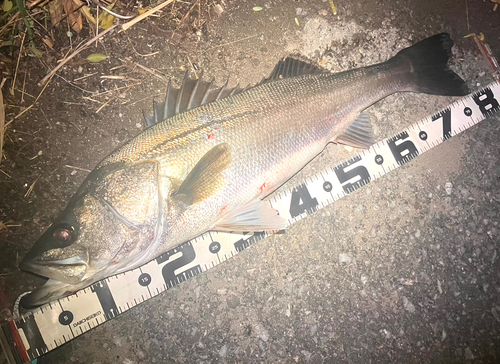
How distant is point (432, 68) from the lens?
7.86ft

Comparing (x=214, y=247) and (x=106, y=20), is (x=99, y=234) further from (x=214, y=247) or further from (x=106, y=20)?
(x=106, y=20)

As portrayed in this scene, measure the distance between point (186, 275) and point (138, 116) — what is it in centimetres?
141

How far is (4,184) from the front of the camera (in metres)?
2.50

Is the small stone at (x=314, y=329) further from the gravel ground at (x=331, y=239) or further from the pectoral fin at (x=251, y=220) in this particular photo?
the pectoral fin at (x=251, y=220)

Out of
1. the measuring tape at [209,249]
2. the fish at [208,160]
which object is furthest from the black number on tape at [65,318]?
the fish at [208,160]

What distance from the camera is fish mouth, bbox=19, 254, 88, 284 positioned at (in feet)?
5.95

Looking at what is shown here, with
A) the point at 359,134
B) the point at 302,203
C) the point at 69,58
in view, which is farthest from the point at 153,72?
the point at 359,134

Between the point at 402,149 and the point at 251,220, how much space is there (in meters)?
1.45

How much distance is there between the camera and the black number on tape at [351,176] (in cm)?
248

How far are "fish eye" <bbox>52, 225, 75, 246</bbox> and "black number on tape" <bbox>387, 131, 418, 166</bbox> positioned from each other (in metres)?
2.50

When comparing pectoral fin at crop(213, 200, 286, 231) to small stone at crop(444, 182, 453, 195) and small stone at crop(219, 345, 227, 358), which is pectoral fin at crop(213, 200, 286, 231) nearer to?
small stone at crop(219, 345, 227, 358)

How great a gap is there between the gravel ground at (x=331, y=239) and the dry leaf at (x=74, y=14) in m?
0.32

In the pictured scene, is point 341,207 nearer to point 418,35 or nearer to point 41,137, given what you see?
point 418,35

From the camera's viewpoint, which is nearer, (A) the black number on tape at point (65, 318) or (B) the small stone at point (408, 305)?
(A) the black number on tape at point (65, 318)
